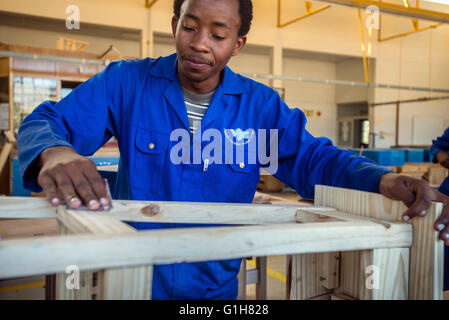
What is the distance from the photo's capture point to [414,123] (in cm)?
1288

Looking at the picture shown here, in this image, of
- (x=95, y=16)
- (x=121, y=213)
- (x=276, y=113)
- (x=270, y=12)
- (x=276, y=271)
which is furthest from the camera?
(x=270, y=12)

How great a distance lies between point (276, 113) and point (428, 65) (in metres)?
13.6

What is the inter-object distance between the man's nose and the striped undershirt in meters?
0.24

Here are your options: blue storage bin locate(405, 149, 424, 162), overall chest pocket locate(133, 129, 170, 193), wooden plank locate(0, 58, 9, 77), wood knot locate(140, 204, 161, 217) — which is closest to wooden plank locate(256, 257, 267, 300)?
overall chest pocket locate(133, 129, 170, 193)

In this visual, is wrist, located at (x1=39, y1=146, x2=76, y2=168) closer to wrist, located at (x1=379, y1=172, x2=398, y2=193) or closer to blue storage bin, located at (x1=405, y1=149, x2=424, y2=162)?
wrist, located at (x1=379, y1=172, x2=398, y2=193)

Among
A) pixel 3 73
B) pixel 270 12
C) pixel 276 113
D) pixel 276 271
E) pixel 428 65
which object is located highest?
pixel 270 12

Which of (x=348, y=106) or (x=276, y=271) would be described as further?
(x=348, y=106)

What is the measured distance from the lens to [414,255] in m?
0.84

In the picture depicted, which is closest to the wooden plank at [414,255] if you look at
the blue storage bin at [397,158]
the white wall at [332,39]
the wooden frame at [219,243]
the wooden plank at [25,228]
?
the wooden frame at [219,243]

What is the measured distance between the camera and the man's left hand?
81 cm

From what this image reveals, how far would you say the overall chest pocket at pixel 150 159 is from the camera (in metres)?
1.39

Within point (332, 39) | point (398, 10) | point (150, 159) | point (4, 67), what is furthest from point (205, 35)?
point (332, 39)

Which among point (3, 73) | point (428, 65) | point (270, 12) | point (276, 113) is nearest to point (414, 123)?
point (428, 65)
